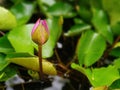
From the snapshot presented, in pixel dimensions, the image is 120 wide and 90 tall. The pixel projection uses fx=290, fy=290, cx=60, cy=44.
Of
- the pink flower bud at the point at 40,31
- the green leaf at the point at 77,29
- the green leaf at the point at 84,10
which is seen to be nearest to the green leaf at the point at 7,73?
the pink flower bud at the point at 40,31

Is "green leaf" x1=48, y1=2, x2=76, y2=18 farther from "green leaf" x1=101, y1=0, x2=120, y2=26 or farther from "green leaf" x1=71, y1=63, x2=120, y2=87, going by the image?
"green leaf" x1=71, y1=63, x2=120, y2=87

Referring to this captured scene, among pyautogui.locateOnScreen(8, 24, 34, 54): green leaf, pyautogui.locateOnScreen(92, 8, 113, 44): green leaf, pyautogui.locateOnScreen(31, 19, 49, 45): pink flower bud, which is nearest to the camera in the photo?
pyautogui.locateOnScreen(31, 19, 49, 45): pink flower bud

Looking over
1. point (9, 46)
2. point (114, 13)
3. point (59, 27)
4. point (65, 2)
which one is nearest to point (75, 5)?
point (65, 2)

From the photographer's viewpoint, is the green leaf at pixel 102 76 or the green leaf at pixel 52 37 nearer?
the green leaf at pixel 102 76

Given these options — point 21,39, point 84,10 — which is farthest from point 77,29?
point 21,39

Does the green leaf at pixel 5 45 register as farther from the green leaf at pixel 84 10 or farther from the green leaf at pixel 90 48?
the green leaf at pixel 84 10

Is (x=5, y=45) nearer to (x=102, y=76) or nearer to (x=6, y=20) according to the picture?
(x=6, y=20)

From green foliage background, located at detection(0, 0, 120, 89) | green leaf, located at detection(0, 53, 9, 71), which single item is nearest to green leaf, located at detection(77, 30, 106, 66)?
green foliage background, located at detection(0, 0, 120, 89)
